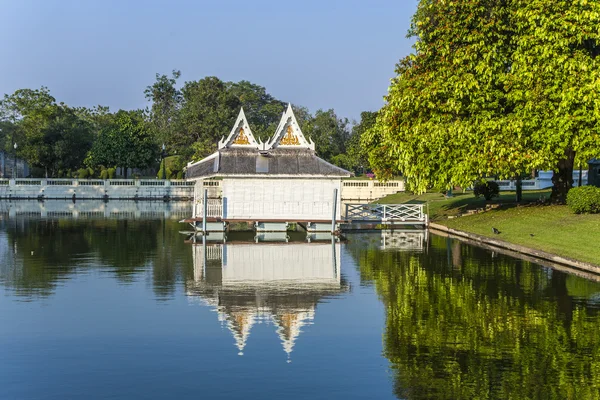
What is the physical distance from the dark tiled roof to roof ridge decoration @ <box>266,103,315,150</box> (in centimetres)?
34

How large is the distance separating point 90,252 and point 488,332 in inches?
850

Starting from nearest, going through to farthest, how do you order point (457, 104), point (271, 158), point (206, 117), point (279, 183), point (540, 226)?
point (540, 226) < point (457, 104) < point (271, 158) < point (279, 183) < point (206, 117)

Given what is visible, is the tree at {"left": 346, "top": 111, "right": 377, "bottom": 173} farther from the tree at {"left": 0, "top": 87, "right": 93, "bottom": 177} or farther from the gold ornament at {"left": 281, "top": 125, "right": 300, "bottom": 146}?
the gold ornament at {"left": 281, "top": 125, "right": 300, "bottom": 146}

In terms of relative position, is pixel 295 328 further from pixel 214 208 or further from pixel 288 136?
pixel 288 136

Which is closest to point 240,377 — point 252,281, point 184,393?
point 184,393

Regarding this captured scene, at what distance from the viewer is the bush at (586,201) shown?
38.4m

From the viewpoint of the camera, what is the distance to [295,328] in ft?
57.6

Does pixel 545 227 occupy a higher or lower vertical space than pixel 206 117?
lower

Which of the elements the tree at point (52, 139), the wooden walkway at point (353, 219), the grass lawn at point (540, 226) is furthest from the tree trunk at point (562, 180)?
the tree at point (52, 139)

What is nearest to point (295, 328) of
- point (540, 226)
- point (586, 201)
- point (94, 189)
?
point (540, 226)

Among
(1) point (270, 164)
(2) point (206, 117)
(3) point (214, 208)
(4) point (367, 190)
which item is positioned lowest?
(3) point (214, 208)

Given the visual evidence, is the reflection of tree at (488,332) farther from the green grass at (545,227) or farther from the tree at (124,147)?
the tree at (124,147)

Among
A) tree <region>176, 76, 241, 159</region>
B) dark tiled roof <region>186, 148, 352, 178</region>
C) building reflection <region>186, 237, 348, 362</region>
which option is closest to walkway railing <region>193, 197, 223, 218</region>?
dark tiled roof <region>186, 148, 352, 178</region>

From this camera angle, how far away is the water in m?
13.1
